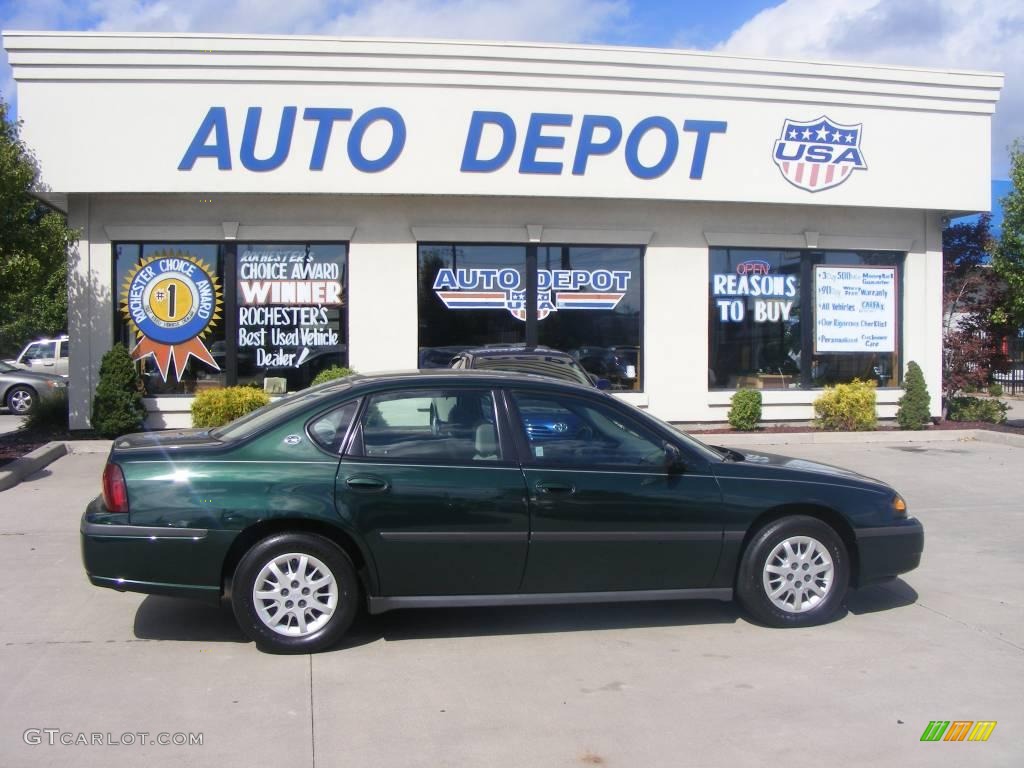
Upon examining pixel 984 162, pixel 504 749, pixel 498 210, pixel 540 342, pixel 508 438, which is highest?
pixel 984 162

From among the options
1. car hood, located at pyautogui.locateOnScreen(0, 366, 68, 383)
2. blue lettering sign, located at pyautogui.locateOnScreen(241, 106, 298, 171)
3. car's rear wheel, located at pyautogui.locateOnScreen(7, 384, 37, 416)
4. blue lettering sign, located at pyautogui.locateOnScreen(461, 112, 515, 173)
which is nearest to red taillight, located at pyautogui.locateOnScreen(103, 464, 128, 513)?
blue lettering sign, located at pyautogui.locateOnScreen(241, 106, 298, 171)

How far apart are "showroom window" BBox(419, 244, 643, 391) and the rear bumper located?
8978 mm

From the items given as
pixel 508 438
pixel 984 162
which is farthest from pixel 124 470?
pixel 984 162

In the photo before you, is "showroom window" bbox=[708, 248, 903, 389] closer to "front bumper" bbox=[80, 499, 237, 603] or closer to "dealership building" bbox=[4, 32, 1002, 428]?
"dealership building" bbox=[4, 32, 1002, 428]

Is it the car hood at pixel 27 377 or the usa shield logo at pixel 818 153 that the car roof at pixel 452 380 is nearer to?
the usa shield logo at pixel 818 153

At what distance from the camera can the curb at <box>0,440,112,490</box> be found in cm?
1045

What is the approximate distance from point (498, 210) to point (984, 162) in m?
8.15

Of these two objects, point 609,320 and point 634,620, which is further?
point 609,320

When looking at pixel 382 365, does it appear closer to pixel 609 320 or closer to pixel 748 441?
pixel 609 320

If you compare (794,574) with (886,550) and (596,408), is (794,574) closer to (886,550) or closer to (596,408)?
(886,550)

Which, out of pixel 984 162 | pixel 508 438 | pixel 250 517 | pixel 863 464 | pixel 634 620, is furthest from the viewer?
pixel 984 162

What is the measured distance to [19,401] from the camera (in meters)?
20.8

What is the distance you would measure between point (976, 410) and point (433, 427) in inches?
543

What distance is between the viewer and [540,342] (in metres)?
14.8
